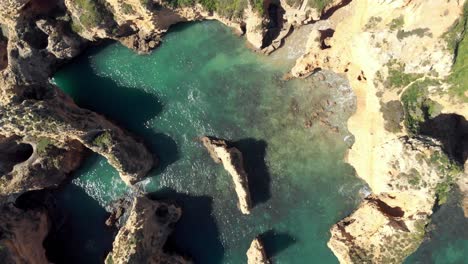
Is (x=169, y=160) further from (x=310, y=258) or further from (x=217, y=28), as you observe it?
(x=310, y=258)

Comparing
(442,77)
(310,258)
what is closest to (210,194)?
(310,258)

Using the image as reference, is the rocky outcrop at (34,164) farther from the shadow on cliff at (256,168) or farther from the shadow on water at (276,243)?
the shadow on water at (276,243)

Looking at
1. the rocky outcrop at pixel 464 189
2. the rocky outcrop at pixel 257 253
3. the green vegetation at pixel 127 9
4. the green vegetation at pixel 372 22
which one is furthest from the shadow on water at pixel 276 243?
the green vegetation at pixel 127 9

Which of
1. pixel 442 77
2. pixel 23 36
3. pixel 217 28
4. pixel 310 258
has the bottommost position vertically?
pixel 310 258

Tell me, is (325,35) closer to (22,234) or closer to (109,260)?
(109,260)

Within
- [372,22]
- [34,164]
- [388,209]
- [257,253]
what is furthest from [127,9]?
[388,209]

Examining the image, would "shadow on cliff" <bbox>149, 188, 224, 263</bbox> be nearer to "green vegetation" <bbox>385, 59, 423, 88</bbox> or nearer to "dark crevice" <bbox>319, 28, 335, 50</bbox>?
"dark crevice" <bbox>319, 28, 335, 50</bbox>
